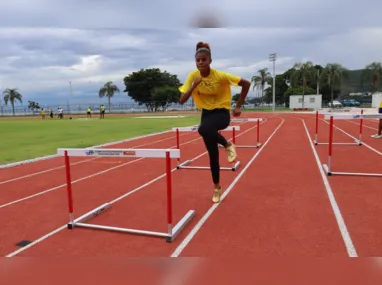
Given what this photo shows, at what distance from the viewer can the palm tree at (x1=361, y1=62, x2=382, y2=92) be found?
49.5 meters

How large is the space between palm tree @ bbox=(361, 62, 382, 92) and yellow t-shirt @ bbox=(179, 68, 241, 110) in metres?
54.3

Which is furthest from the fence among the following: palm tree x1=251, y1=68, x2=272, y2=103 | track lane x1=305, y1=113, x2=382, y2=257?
track lane x1=305, y1=113, x2=382, y2=257

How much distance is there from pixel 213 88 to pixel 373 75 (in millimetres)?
56243

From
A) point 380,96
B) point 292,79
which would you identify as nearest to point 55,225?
point 380,96

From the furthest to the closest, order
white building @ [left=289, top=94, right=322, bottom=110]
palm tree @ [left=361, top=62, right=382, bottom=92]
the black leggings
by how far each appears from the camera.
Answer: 1. palm tree @ [left=361, top=62, right=382, bottom=92]
2. white building @ [left=289, top=94, right=322, bottom=110]
3. the black leggings

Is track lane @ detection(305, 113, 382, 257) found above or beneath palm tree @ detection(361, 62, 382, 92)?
A: beneath

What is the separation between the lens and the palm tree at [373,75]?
49.5m

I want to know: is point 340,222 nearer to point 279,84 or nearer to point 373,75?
point 373,75

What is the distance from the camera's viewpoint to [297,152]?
850cm

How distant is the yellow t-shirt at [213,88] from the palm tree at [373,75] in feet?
178

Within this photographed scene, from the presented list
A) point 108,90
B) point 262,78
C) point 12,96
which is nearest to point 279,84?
point 262,78

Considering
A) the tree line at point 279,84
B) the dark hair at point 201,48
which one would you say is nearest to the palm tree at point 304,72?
the tree line at point 279,84

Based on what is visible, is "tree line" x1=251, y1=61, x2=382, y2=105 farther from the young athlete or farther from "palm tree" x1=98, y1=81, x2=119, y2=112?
the young athlete

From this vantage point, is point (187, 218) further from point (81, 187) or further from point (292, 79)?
point (292, 79)
